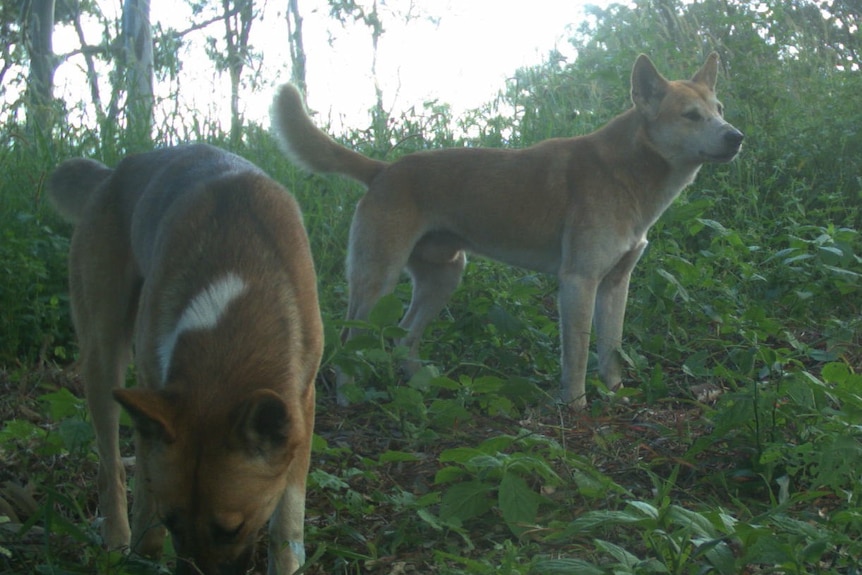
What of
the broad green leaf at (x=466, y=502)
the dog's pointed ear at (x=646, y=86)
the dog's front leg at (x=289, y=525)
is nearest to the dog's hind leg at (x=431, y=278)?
the dog's pointed ear at (x=646, y=86)

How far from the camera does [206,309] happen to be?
2.71 metres

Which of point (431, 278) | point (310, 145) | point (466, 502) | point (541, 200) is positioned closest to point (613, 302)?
point (541, 200)

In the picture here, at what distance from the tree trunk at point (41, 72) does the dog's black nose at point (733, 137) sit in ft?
16.6

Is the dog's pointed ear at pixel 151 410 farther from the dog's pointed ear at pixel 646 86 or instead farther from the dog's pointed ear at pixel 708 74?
the dog's pointed ear at pixel 708 74

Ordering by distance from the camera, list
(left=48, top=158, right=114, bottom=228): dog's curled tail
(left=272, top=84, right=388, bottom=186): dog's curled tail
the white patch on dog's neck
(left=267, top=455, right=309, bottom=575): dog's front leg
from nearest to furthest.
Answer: the white patch on dog's neck < (left=267, top=455, right=309, bottom=575): dog's front leg < (left=48, top=158, right=114, bottom=228): dog's curled tail < (left=272, top=84, right=388, bottom=186): dog's curled tail

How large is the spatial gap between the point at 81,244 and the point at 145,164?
40 centimetres

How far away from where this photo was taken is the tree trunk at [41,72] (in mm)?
7798

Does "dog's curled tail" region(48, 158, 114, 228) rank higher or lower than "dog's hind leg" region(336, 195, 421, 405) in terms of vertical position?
higher

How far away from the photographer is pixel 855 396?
314 centimetres

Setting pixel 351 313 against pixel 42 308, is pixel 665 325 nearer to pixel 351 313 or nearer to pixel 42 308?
pixel 351 313

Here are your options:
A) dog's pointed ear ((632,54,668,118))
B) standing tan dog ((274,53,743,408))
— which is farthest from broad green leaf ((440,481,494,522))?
dog's pointed ear ((632,54,668,118))

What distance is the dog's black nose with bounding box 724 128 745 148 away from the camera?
5762 millimetres

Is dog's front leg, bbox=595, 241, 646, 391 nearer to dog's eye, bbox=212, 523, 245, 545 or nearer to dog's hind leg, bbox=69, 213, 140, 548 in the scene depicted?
dog's hind leg, bbox=69, 213, 140, 548

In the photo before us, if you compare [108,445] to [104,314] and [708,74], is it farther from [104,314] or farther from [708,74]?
[708,74]
